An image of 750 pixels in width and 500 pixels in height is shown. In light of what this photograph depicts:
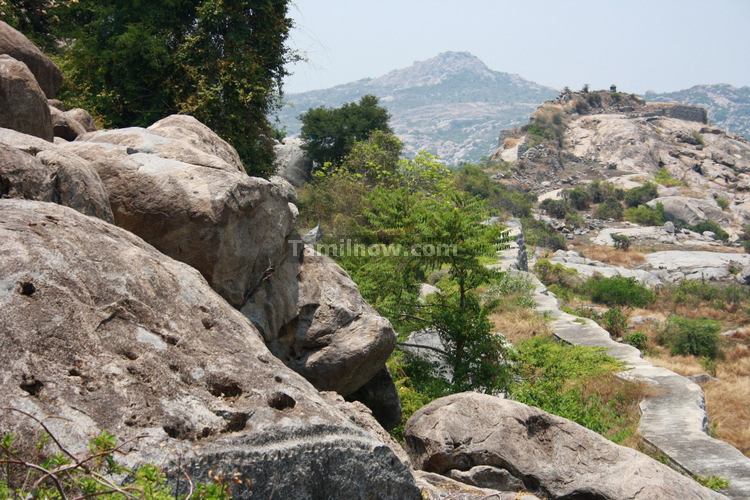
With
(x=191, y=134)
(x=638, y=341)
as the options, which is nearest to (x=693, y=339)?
(x=638, y=341)

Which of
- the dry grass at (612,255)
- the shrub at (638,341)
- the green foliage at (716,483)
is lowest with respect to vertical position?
the dry grass at (612,255)

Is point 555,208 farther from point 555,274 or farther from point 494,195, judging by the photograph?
point 555,274

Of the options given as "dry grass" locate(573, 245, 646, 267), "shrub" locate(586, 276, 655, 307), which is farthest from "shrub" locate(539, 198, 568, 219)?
"shrub" locate(586, 276, 655, 307)


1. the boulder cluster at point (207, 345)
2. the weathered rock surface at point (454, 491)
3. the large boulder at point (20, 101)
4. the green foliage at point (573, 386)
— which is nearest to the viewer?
the boulder cluster at point (207, 345)

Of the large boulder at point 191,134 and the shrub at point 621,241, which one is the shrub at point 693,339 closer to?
the large boulder at point 191,134

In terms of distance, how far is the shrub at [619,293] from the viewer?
23.6 meters

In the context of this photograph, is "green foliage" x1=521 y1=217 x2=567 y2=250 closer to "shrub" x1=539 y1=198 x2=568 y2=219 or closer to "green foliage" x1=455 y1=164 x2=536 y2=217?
"green foliage" x1=455 y1=164 x2=536 y2=217

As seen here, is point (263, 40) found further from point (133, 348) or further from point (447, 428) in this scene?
point (133, 348)

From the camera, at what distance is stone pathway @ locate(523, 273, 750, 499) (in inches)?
365

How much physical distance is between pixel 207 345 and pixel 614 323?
17448 millimetres

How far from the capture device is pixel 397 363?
35.0 feet

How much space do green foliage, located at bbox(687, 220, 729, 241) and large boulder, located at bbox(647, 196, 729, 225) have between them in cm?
78

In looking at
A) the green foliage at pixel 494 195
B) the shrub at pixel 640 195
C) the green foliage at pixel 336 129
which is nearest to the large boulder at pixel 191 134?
the green foliage at pixel 336 129

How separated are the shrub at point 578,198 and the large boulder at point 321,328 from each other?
4377 centimetres
